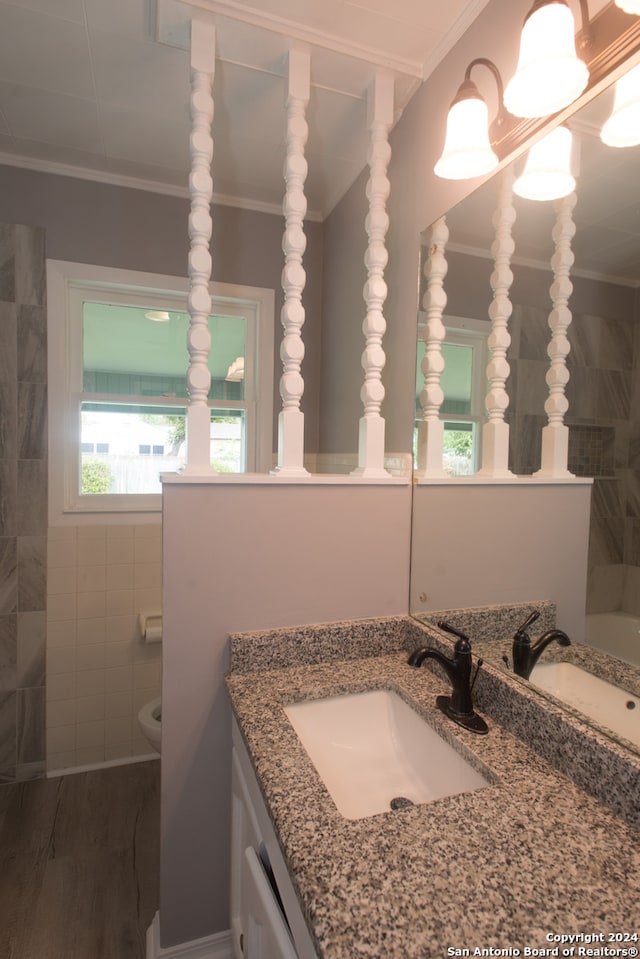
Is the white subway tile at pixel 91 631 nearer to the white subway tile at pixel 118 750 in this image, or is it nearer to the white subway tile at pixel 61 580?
the white subway tile at pixel 61 580

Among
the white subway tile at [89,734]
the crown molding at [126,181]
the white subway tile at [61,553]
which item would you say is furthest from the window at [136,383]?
the white subway tile at [89,734]

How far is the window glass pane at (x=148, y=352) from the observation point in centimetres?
233

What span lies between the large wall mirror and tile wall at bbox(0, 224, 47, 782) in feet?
6.44

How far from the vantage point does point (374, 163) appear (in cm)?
148

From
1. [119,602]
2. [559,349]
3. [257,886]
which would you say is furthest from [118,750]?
[559,349]

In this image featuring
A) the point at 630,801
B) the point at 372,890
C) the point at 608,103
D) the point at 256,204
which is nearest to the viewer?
the point at 372,890

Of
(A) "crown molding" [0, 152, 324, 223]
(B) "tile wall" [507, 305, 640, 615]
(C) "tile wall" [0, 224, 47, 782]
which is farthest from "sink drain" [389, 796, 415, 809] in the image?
(A) "crown molding" [0, 152, 324, 223]

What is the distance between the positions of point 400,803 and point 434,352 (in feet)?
3.80

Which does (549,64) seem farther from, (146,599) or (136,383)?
(146,599)

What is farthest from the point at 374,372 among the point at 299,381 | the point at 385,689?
the point at 385,689

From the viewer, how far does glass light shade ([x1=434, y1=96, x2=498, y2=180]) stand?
1118 millimetres

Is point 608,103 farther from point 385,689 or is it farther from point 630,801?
point 385,689

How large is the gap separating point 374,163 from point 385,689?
5.04 ft

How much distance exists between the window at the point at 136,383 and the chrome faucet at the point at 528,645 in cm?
160
